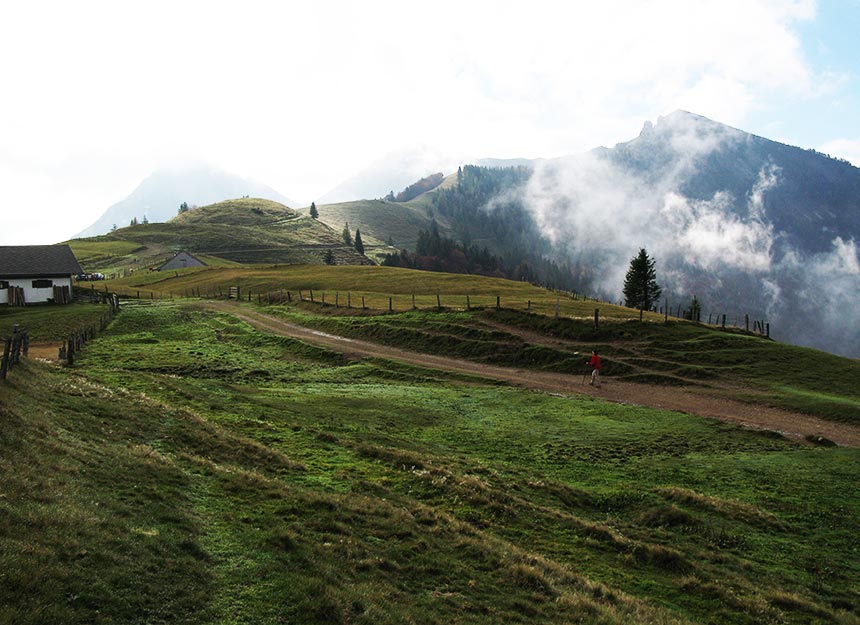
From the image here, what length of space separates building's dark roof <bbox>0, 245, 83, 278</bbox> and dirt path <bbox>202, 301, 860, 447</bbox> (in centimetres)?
3726

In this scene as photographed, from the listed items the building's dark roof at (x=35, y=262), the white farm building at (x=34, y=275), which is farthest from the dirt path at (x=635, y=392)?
the building's dark roof at (x=35, y=262)

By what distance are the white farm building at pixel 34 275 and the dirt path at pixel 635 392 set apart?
120 ft

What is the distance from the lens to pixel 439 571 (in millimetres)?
11891

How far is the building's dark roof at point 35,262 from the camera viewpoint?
66562 millimetres

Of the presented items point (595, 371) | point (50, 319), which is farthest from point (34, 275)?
point (595, 371)

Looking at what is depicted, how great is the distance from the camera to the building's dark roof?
218 ft

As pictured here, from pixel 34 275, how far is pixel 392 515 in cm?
7235

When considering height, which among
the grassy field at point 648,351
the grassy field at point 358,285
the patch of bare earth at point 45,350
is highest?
the grassy field at point 358,285

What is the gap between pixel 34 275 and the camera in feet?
221

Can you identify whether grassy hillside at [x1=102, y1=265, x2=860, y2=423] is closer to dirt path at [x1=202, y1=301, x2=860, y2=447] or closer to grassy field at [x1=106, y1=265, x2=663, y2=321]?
dirt path at [x1=202, y1=301, x2=860, y2=447]


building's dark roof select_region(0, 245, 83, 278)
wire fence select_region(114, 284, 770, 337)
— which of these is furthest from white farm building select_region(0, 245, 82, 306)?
wire fence select_region(114, 284, 770, 337)

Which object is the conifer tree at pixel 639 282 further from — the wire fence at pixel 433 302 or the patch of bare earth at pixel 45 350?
the patch of bare earth at pixel 45 350

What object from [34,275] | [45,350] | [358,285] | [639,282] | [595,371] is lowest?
[45,350]

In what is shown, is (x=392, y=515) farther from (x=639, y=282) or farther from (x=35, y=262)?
(x=639, y=282)
